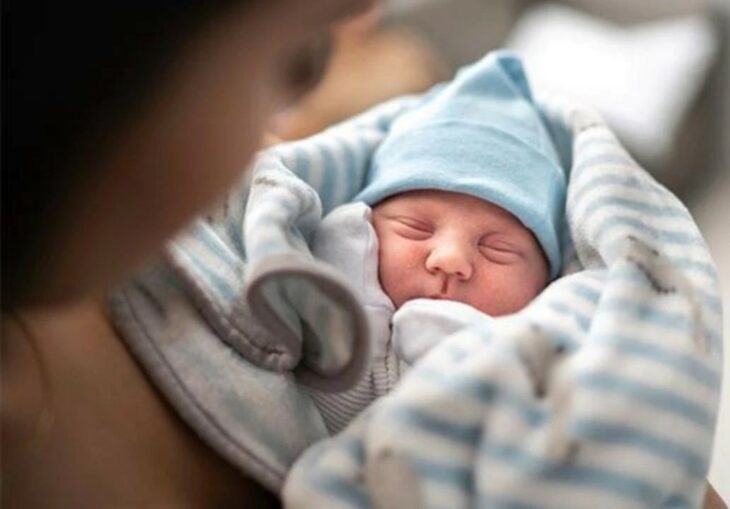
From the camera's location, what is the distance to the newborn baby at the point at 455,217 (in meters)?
0.78

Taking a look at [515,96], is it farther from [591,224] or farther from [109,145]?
→ [109,145]

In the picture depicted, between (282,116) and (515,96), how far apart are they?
1.46 ft

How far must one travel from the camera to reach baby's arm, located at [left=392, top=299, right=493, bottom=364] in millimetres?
692

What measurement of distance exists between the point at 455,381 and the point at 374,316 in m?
0.18

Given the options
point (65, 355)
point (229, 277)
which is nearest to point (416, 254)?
point (229, 277)

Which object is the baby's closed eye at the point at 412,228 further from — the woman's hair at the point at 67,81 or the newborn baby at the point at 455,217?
the woman's hair at the point at 67,81

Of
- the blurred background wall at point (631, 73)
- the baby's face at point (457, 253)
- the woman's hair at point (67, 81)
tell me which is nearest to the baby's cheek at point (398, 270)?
the baby's face at point (457, 253)

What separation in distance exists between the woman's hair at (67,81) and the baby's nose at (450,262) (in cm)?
41

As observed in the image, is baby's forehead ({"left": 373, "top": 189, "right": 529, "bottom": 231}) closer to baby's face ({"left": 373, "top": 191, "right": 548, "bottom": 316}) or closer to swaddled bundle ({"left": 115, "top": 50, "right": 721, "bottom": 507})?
baby's face ({"left": 373, "top": 191, "right": 548, "bottom": 316})

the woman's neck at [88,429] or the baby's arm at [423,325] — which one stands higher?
the woman's neck at [88,429]

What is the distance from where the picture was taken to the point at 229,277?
0.66 meters

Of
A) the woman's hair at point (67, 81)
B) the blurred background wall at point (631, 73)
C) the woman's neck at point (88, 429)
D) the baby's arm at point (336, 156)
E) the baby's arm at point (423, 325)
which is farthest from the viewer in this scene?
the blurred background wall at point (631, 73)

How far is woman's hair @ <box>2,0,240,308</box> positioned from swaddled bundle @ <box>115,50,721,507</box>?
211 millimetres

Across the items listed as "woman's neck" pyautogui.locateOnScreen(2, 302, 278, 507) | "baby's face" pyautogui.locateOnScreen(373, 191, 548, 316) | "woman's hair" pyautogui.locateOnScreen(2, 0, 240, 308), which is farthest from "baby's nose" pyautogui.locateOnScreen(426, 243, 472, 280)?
"woman's hair" pyautogui.locateOnScreen(2, 0, 240, 308)
